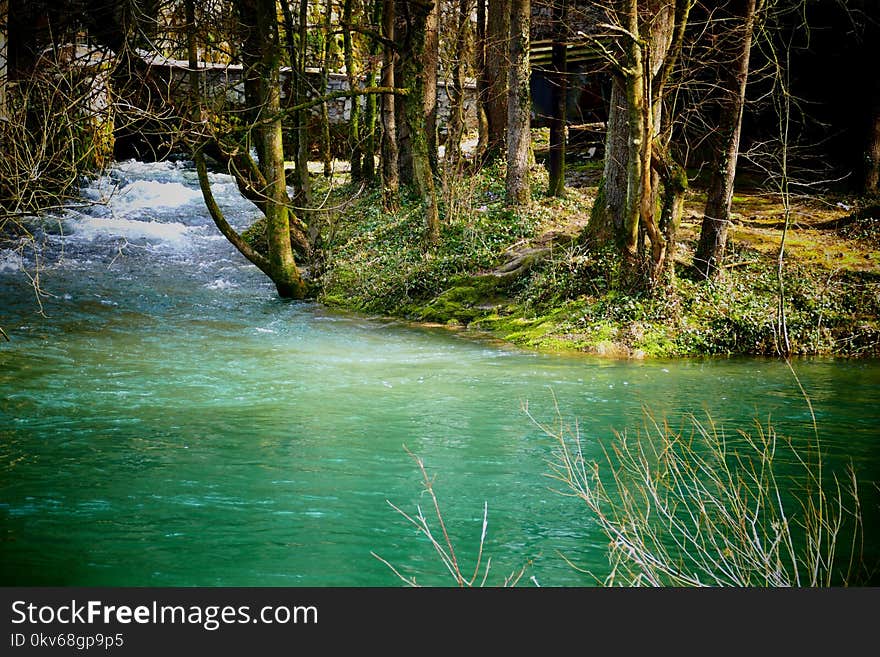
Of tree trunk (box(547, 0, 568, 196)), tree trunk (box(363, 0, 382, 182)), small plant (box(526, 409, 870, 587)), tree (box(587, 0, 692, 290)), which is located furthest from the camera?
tree trunk (box(363, 0, 382, 182))

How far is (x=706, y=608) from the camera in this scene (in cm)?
386

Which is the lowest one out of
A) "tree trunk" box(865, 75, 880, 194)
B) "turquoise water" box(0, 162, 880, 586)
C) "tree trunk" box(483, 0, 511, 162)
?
"turquoise water" box(0, 162, 880, 586)

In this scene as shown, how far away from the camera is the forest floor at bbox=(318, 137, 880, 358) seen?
1377 centimetres

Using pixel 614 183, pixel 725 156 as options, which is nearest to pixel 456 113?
pixel 614 183

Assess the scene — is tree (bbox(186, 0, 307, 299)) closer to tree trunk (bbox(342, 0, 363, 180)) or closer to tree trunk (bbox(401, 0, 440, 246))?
tree trunk (bbox(401, 0, 440, 246))

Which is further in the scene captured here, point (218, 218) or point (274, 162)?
point (218, 218)

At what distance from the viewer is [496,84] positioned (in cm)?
2255

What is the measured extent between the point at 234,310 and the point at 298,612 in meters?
13.5

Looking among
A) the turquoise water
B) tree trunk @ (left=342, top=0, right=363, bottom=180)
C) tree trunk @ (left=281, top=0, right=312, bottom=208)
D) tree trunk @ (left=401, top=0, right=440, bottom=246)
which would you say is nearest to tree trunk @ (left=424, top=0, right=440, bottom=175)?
tree trunk @ (left=401, top=0, right=440, bottom=246)

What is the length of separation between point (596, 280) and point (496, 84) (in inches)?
372

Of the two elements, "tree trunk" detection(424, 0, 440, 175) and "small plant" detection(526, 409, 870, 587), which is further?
"tree trunk" detection(424, 0, 440, 175)

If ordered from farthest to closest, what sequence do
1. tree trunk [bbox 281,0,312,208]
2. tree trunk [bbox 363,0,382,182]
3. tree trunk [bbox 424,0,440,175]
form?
1. tree trunk [bbox 363,0,382,182]
2. tree trunk [bbox 424,0,440,175]
3. tree trunk [bbox 281,0,312,208]

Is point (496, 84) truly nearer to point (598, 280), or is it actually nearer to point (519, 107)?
point (519, 107)

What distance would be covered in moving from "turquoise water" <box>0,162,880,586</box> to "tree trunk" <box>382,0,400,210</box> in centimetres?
601
